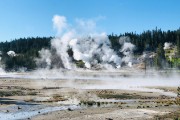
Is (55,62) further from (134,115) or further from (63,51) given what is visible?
(134,115)

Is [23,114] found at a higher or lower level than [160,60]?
lower

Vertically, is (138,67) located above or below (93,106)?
above

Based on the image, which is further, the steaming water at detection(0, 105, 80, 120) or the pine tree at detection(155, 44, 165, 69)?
the pine tree at detection(155, 44, 165, 69)

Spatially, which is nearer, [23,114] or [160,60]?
[23,114]

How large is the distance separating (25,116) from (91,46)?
148590 millimetres

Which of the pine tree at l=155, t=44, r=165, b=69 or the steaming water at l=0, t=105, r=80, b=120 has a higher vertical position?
the pine tree at l=155, t=44, r=165, b=69

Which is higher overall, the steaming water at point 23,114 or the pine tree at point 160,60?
the pine tree at point 160,60

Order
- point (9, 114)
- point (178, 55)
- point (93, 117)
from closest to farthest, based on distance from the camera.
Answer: point (93, 117) < point (9, 114) < point (178, 55)

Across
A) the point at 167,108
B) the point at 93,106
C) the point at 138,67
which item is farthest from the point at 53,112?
the point at 138,67

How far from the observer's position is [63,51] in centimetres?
19562

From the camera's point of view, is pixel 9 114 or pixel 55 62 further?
pixel 55 62

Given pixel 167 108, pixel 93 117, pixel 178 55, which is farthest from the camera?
pixel 178 55

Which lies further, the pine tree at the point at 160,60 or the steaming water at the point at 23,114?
the pine tree at the point at 160,60

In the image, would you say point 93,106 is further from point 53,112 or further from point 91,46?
point 91,46
